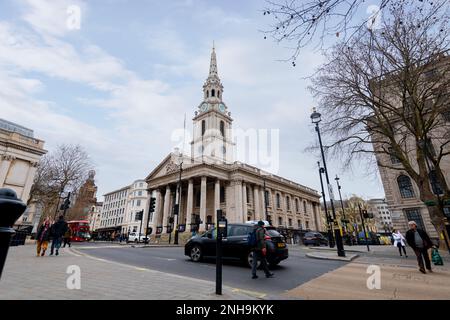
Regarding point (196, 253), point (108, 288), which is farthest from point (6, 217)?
point (196, 253)

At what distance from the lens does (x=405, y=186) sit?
25.5m

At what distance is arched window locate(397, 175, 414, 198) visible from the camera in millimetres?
24984

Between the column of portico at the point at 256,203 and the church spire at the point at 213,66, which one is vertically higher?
the church spire at the point at 213,66

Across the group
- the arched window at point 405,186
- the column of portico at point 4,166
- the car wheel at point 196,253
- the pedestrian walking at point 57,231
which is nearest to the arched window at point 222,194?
the arched window at point 405,186

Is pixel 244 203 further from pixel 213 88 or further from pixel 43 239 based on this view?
pixel 213 88

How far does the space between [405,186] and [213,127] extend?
36.7 metres

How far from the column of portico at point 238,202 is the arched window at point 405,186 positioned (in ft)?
70.6

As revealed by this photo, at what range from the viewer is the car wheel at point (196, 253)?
33.0 feet

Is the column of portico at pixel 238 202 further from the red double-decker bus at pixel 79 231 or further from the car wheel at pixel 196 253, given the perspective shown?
the car wheel at pixel 196 253

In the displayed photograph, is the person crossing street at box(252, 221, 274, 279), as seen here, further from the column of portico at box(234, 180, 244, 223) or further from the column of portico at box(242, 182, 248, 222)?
the column of portico at box(242, 182, 248, 222)

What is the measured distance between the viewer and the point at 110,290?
15.4 feet

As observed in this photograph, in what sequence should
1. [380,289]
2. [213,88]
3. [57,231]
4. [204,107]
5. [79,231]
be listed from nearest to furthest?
[380,289], [57,231], [79,231], [204,107], [213,88]

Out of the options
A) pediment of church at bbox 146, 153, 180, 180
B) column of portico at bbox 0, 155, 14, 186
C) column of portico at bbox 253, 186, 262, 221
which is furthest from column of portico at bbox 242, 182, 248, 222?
column of portico at bbox 0, 155, 14, 186
